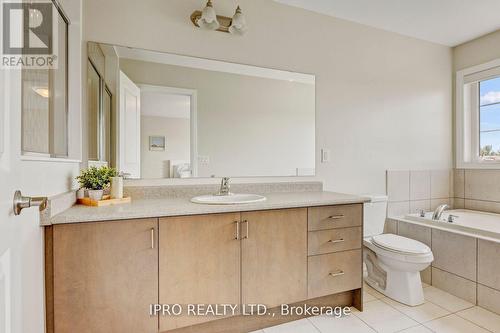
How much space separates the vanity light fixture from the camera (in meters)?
1.87

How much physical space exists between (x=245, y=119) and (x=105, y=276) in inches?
55.5

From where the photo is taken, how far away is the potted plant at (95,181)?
1532 mm

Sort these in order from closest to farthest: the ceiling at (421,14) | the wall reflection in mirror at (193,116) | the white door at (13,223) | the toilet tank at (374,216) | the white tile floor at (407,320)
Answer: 1. the white door at (13,223)
2. the white tile floor at (407,320)
3. the wall reflection in mirror at (193,116)
4. the ceiling at (421,14)
5. the toilet tank at (374,216)

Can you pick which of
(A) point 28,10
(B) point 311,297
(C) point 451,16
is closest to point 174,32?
(A) point 28,10

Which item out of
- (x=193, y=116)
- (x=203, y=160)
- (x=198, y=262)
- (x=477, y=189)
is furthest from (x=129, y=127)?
(x=477, y=189)

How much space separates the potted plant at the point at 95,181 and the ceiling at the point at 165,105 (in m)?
0.51

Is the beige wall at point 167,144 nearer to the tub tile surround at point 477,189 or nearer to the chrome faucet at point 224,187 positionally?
the chrome faucet at point 224,187

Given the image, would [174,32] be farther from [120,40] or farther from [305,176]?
[305,176]

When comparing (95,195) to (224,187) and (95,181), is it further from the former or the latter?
(224,187)

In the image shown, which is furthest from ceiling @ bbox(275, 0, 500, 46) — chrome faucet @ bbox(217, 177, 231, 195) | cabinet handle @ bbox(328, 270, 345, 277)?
cabinet handle @ bbox(328, 270, 345, 277)

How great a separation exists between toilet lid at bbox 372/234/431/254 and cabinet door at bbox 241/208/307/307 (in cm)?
75

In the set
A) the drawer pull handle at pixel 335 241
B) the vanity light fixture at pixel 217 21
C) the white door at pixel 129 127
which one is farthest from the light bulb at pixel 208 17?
the drawer pull handle at pixel 335 241

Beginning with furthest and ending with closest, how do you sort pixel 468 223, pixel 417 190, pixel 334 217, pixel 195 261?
pixel 417 190 < pixel 468 223 < pixel 334 217 < pixel 195 261

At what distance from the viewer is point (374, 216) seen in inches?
93.7
